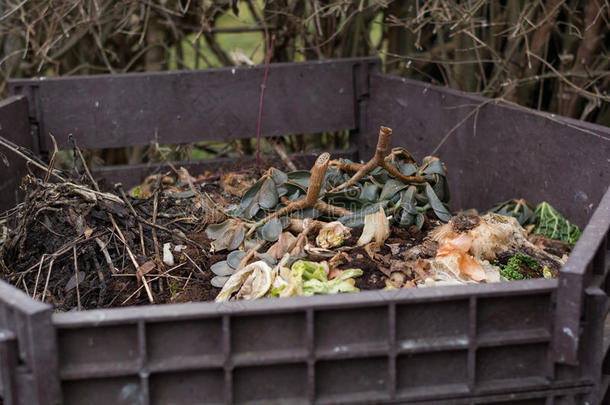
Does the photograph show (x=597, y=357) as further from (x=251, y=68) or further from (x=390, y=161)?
(x=251, y=68)

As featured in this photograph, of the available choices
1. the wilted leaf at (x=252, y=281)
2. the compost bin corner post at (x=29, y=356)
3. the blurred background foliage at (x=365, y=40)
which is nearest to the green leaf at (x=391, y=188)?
the wilted leaf at (x=252, y=281)

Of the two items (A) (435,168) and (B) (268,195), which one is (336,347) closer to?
(B) (268,195)

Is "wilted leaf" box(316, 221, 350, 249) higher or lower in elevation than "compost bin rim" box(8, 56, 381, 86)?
lower

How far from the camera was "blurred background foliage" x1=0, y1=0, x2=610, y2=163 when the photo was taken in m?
4.85

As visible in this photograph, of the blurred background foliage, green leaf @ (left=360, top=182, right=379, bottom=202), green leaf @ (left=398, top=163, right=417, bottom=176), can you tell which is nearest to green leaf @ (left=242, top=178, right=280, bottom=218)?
green leaf @ (left=360, top=182, right=379, bottom=202)

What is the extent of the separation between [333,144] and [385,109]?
1.02m

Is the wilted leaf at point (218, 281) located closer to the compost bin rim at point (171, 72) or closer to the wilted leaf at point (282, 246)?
the wilted leaf at point (282, 246)

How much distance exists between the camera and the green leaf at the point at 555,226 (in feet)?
12.0

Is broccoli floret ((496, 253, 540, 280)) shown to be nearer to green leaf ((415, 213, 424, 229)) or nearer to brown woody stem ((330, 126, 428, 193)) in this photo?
green leaf ((415, 213, 424, 229))

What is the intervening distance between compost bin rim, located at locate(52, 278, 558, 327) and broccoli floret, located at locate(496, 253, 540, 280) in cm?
74

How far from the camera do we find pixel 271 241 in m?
3.11

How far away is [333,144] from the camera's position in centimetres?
585

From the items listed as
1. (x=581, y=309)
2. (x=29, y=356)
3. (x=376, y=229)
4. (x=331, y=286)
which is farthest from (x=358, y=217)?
(x=29, y=356)

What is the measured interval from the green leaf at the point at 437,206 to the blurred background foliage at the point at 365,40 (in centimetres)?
146
